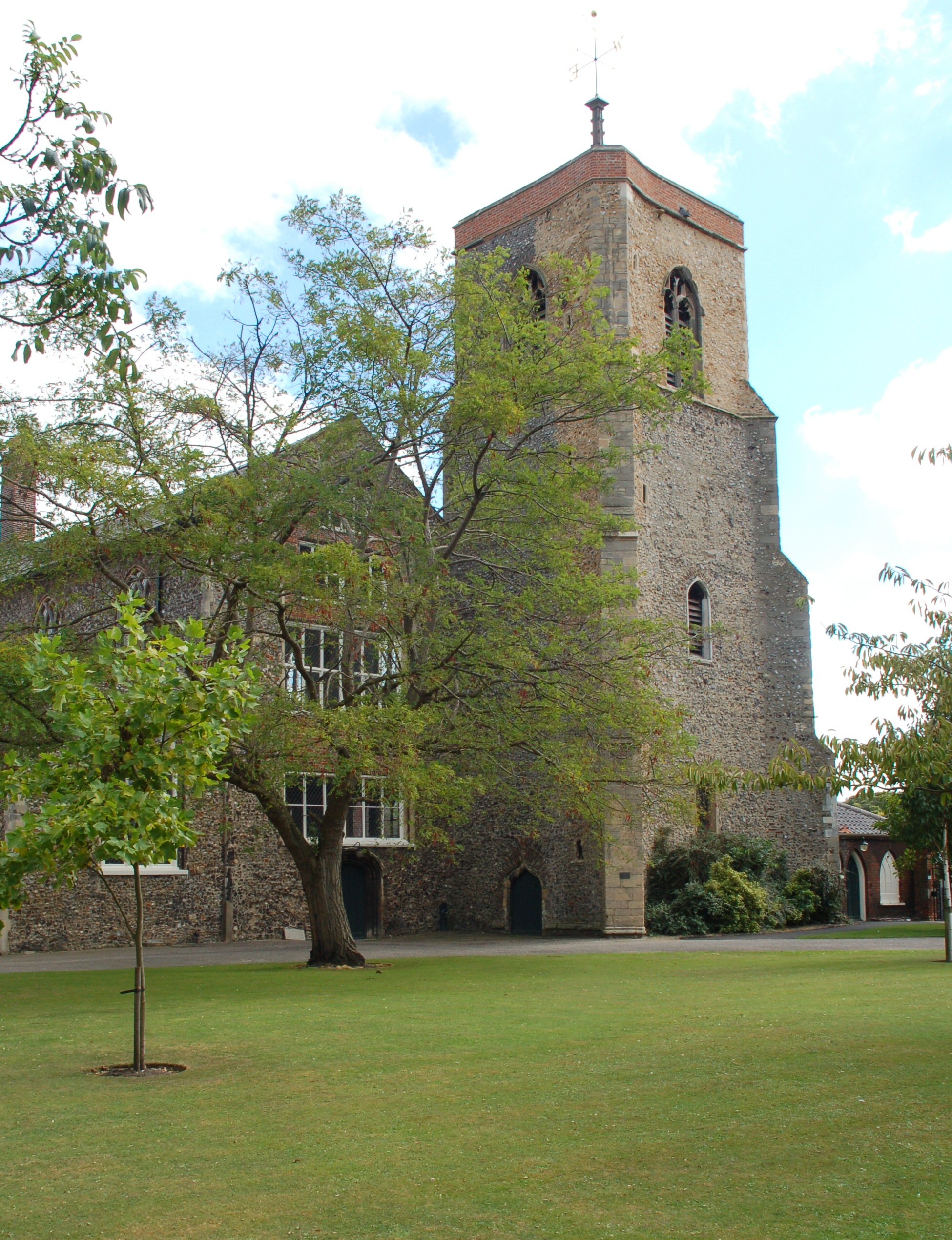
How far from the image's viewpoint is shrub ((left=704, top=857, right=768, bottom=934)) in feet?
88.2

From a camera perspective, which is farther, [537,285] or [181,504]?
[537,285]

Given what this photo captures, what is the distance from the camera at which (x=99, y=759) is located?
7.54 meters

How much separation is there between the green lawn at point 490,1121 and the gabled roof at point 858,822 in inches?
1024

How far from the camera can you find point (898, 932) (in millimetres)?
28234

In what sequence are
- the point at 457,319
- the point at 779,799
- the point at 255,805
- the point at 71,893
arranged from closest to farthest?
the point at 457,319, the point at 71,893, the point at 255,805, the point at 779,799

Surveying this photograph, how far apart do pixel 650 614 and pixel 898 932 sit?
9.47 meters

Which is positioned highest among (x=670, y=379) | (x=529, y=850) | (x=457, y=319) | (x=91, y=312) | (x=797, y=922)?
(x=670, y=379)

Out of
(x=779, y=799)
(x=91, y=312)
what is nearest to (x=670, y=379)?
(x=779, y=799)

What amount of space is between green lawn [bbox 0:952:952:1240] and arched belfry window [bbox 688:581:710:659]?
58.4ft

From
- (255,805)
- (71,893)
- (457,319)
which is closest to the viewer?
(457,319)

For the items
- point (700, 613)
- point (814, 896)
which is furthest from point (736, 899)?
point (700, 613)

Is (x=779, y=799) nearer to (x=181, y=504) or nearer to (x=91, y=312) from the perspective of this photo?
(x=181, y=504)

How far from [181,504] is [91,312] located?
28.7 feet

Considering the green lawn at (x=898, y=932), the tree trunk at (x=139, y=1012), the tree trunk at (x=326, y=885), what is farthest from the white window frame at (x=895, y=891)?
the tree trunk at (x=139, y=1012)
